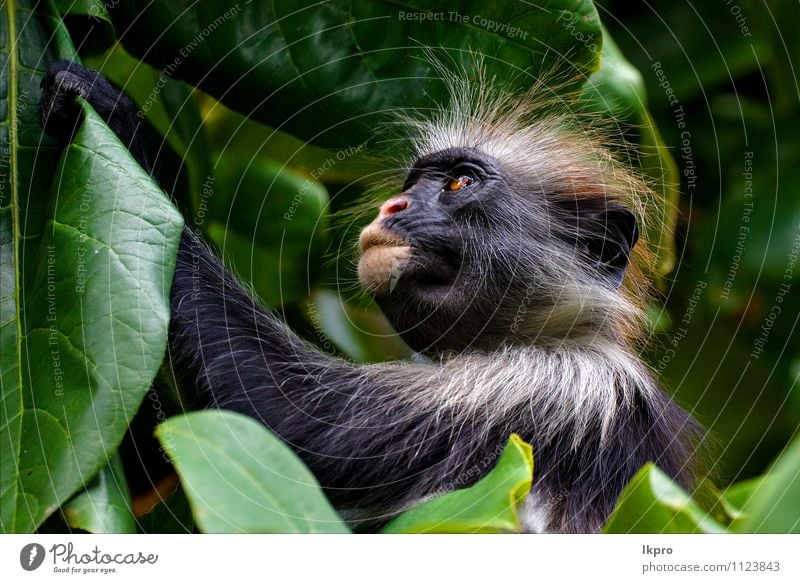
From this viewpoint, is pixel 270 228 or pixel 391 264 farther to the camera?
pixel 270 228

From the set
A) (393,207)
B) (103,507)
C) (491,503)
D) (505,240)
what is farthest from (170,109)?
(491,503)

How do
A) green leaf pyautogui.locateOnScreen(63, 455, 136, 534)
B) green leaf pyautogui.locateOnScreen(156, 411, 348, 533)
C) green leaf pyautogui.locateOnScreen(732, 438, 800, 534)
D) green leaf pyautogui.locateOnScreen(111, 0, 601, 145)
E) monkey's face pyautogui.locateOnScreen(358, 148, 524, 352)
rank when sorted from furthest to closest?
1. monkey's face pyautogui.locateOnScreen(358, 148, 524, 352)
2. green leaf pyautogui.locateOnScreen(111, 0, 601, 145)
3. green leaf pyautogui.locateOnScreen(63, 455, 136, 534)
4. green leaf pyautogui.locateOnScreen(732, 438, 800, 534)
5. green leaf pyautogui.locateOnScreen(156, 411, 348, 533)

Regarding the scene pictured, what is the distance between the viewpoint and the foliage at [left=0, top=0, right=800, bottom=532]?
1.35 metres

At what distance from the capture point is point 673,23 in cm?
291

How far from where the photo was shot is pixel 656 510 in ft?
4.41

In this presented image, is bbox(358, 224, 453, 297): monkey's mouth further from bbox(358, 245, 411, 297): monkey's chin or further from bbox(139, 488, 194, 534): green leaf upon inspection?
bbox(139, 488, 194, 534): green leaf

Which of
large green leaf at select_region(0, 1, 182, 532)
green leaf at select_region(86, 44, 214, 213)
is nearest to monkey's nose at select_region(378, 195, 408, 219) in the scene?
green leaf at select_region(86, 44, 214, 213)

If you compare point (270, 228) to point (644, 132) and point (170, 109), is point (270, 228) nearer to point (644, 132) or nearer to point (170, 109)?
point (170, 109)

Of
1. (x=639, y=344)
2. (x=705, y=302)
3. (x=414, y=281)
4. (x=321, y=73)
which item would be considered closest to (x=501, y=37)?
(x=321, y=73)

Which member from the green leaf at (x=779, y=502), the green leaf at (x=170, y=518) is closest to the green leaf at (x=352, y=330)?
the green leaf at (x=170, y=518)

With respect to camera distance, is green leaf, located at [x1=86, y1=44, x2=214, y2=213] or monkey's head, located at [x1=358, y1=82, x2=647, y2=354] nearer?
green leaf, located at [x1=86, y1=44, x2=214, y2=213]

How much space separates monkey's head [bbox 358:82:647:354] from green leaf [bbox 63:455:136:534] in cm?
83

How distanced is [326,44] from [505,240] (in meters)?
0.69

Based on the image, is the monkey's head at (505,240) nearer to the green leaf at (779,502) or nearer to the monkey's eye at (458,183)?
the monkey's eye at (458,183)
